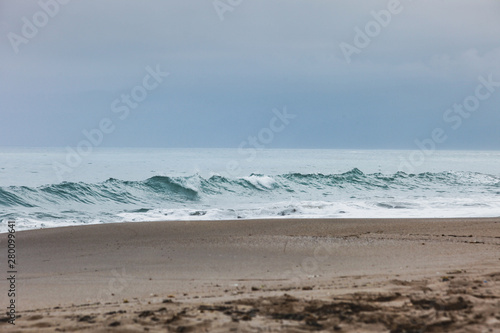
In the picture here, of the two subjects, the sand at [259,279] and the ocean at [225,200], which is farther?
the ocean at [225,200]

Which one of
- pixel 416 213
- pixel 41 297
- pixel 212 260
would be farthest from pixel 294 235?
pixel 416 213

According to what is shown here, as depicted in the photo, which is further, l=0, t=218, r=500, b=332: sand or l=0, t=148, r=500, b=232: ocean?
l=0, t=148, r=500, b=232: ocean

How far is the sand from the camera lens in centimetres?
425

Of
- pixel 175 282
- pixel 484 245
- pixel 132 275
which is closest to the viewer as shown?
pixel 175 282

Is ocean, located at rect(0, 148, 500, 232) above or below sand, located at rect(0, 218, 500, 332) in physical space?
above

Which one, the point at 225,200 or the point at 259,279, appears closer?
the point at 259,279

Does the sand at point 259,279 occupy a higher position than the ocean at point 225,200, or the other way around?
the ocean at point 225,200

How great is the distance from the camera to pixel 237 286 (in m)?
5.92

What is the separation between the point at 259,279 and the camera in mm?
6371

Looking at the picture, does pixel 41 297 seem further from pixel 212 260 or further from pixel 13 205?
pixel 13 205

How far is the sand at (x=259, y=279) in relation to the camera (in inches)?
167

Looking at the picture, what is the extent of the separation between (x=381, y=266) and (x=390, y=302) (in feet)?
7.80

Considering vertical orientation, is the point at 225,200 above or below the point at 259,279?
above

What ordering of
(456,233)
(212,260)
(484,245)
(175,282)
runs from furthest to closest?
(456,233), (484,245), (212,260), (175,282)
